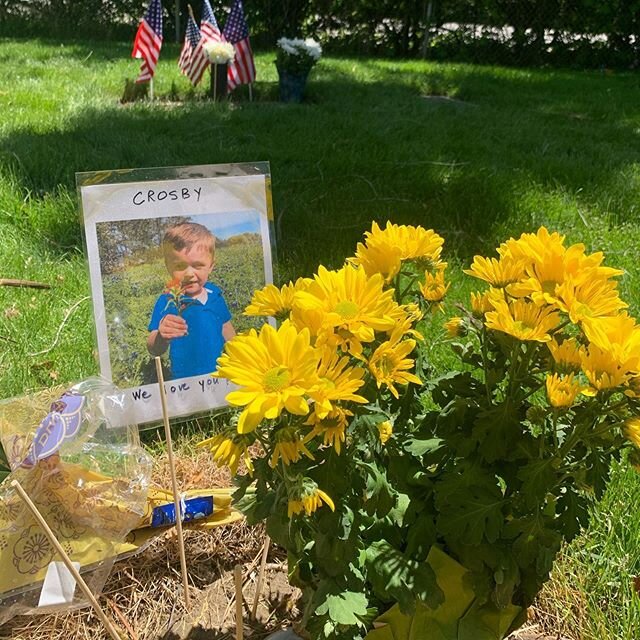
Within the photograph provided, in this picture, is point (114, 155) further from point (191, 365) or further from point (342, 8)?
point (342, 8)

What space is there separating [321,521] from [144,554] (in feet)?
2.25

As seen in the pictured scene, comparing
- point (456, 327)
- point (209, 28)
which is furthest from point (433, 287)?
point (209, 28)

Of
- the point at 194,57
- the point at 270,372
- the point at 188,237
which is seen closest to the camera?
the point at 270,372

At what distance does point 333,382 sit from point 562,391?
0.27m

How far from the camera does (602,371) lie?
78 cm

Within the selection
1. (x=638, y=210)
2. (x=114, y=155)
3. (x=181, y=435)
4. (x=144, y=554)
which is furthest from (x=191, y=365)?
(x=638, y=210)

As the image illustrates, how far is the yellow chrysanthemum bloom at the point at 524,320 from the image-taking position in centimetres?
81

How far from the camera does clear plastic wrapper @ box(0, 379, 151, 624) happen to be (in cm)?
117

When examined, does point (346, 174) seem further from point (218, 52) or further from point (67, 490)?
point (218, 52)

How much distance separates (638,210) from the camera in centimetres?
315

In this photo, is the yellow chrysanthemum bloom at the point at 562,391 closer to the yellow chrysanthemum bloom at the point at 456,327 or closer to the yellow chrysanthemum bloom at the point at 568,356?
the yellow chrysanthemum bloom at the point at 568,356

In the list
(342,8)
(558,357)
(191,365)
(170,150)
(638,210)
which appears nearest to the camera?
(558,357)

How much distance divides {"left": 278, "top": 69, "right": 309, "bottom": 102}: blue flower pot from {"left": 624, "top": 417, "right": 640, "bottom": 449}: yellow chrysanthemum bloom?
5456mm

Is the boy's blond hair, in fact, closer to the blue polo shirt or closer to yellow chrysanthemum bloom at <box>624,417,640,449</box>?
the blue polo shirt
